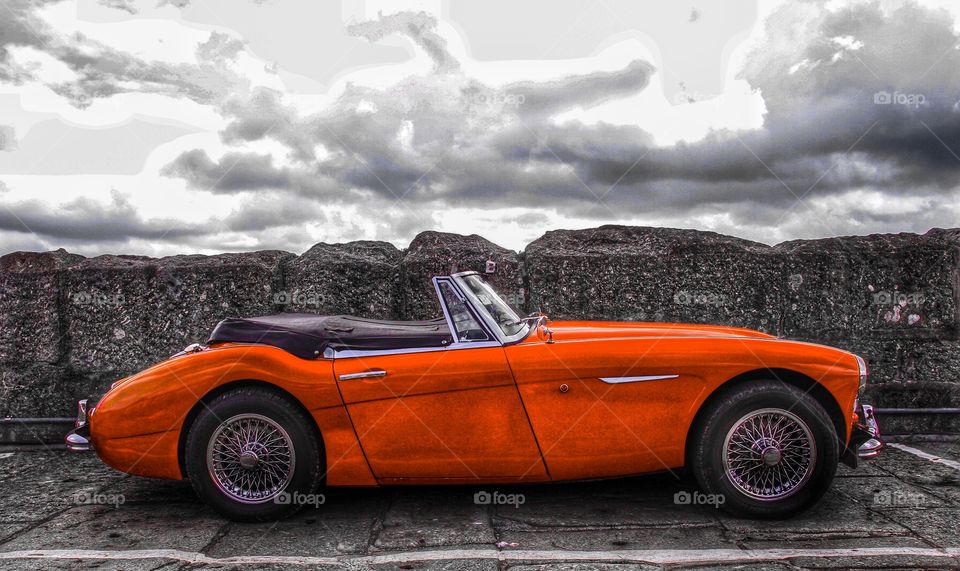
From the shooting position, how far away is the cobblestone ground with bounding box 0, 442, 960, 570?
9.70 ft

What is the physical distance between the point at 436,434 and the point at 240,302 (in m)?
2.69

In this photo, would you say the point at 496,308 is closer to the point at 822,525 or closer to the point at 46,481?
the point at 822,525

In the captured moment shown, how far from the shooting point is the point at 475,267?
18.1 feet

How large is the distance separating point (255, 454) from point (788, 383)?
2.69m

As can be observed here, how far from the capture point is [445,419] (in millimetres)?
3447

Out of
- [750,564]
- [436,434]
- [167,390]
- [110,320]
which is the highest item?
[110,320]

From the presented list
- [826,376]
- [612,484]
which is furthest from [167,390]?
[826,376]

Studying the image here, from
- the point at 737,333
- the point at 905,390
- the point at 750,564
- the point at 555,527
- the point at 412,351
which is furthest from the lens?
the point at 905,390

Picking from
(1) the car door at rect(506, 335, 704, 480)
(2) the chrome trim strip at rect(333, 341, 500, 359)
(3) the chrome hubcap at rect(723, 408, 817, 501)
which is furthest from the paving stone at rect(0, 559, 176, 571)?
(3) the chrome hubcap at rect(723, 408, 817, 501)

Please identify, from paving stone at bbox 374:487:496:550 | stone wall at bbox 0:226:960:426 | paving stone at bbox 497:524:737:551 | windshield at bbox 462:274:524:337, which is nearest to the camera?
paving stone at bbox 497:524:737:551

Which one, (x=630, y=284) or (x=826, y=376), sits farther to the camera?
(x=630, y=284)

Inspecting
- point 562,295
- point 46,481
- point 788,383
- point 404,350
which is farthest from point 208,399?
point 788,383

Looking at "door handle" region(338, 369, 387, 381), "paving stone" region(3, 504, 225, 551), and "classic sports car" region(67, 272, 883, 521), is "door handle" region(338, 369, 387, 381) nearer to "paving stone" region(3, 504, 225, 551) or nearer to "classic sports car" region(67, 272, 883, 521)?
"classic sports car" region(67, 272, 883, 521)

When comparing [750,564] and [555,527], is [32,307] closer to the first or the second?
[555,527]
